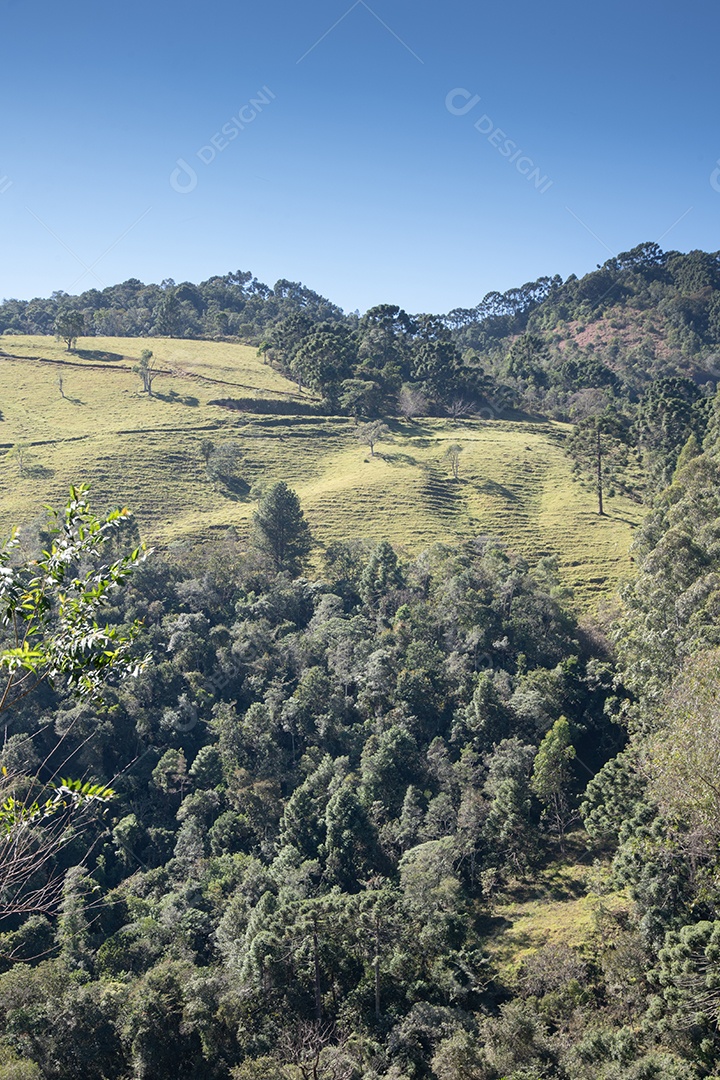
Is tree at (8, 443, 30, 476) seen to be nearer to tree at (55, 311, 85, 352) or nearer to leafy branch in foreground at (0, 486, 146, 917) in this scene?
tree at (55, 311, 85, 352)

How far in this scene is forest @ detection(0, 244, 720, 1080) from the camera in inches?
863

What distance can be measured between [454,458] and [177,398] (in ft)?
137

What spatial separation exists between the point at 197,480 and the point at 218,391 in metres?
25.6

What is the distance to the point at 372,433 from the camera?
286 feet

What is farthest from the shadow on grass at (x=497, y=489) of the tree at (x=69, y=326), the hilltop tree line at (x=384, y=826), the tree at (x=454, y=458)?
the tree at (x=69, y=326)

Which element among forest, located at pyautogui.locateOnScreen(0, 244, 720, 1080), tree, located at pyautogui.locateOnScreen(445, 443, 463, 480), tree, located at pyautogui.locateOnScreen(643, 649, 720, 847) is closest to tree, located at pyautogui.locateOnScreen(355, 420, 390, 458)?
tree, located at pyautogui.locateOnScreen(445, 443, 463, 480)

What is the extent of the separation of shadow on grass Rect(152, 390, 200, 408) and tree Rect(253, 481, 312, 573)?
130 ft

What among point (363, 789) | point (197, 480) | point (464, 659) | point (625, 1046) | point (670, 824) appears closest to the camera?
point (625, 1046)

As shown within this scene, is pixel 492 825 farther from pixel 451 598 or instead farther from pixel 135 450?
pixel 135 450

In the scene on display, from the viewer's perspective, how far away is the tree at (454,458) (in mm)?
81625

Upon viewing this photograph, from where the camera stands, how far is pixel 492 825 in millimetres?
35906

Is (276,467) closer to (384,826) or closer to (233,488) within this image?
(233,488)

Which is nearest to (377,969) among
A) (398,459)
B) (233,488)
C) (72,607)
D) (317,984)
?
(317,984)

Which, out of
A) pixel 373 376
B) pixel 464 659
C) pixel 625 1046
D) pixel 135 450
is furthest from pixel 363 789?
pixel 373 376
